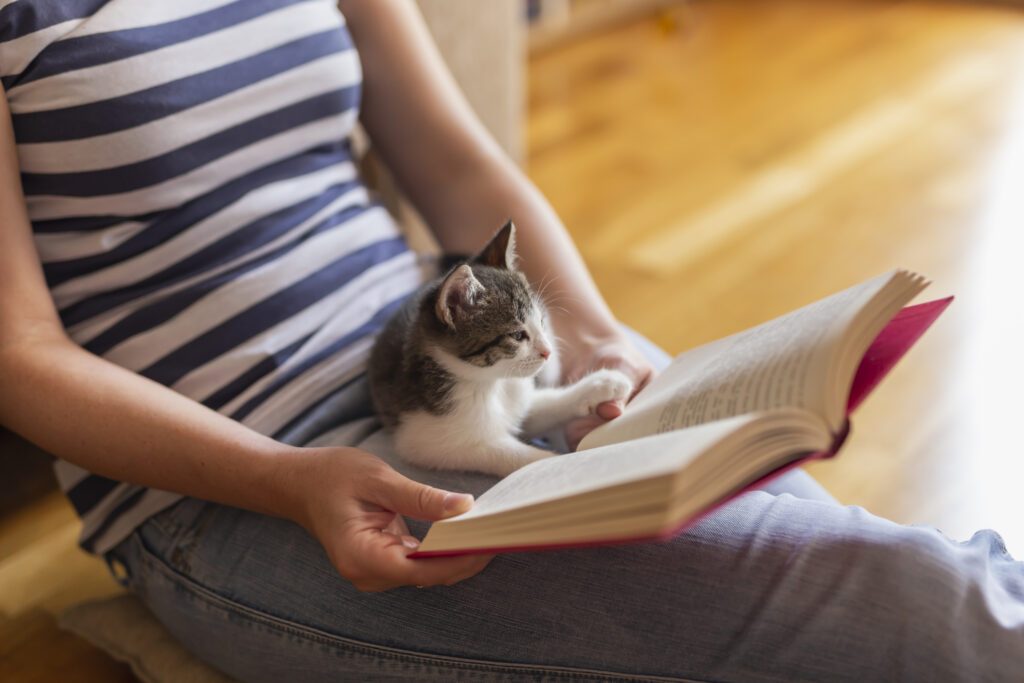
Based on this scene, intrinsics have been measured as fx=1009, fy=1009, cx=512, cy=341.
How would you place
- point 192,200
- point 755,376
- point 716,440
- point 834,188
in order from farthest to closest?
1. point 834,188
2. point 192,200
3. point 755,376
4. point 716,440

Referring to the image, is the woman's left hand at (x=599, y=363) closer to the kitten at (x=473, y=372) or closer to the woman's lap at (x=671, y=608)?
the kitten at (x=473, y=372)

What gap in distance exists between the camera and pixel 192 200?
3.28ft

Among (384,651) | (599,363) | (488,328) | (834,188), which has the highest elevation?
(488,328)

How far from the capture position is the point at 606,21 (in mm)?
3277

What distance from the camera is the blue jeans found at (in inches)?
29.2

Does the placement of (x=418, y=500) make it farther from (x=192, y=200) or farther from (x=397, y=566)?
(x=192, y=200)

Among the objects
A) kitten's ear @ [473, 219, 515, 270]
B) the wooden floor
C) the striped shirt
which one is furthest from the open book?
the wooden floor

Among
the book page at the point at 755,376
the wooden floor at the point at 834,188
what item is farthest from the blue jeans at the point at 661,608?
the wooden floor at the point at 834,188

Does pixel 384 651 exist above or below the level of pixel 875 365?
below

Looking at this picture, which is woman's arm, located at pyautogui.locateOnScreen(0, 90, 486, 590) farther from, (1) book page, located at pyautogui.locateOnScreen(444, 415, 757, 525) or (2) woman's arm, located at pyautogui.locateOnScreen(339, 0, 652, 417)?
(2) woman's arm, located at pyautogui.locateOnScreen(339, 0, 652, 417)

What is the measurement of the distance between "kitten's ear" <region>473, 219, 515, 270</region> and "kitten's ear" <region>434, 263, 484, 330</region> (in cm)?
7

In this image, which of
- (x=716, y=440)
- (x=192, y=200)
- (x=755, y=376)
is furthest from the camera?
(x=192, y=200)

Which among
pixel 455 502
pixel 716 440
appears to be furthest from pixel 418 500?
pixel 716 440

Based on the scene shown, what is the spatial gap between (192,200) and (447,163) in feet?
1.03
